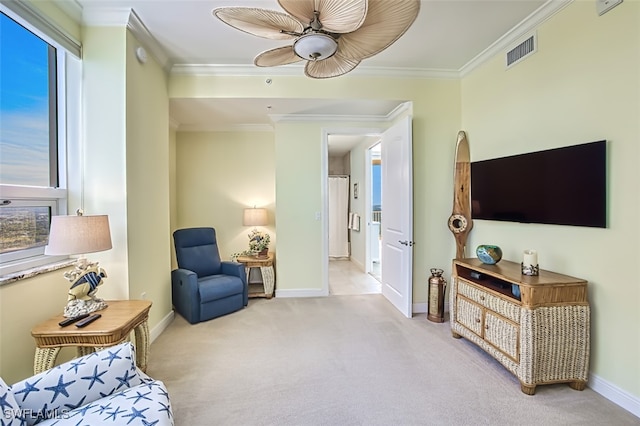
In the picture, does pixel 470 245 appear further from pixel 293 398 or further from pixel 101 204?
pixel 101 204

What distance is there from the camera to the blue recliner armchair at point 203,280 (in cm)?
318

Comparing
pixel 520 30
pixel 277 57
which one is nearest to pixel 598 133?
pixel 520 30

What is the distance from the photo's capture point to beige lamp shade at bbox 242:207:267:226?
430 centimetres

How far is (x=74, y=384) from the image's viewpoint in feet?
4.22

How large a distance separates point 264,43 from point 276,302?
9.86ft

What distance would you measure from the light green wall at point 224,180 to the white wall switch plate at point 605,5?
12.5 feet

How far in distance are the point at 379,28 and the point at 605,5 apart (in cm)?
161

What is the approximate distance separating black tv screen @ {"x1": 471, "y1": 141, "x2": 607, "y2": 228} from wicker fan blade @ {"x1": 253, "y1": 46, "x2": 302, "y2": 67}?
6.67ft

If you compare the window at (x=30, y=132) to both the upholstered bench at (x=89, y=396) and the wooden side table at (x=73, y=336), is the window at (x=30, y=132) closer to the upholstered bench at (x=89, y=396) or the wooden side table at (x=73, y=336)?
the wooden side table at (x=73, y=336)

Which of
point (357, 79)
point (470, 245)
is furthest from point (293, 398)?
point (357, 79)

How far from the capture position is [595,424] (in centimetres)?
169

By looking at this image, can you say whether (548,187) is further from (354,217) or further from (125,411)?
(354,217)

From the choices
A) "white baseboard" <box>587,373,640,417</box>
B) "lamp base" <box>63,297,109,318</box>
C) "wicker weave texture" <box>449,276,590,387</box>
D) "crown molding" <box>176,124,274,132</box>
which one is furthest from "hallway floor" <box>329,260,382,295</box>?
"lamp base" <box>63,297,109,318</box>

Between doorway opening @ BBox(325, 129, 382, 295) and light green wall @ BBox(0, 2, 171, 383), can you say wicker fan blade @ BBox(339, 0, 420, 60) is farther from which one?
doorway opening @ BBox(325, 129, 382, 295)
